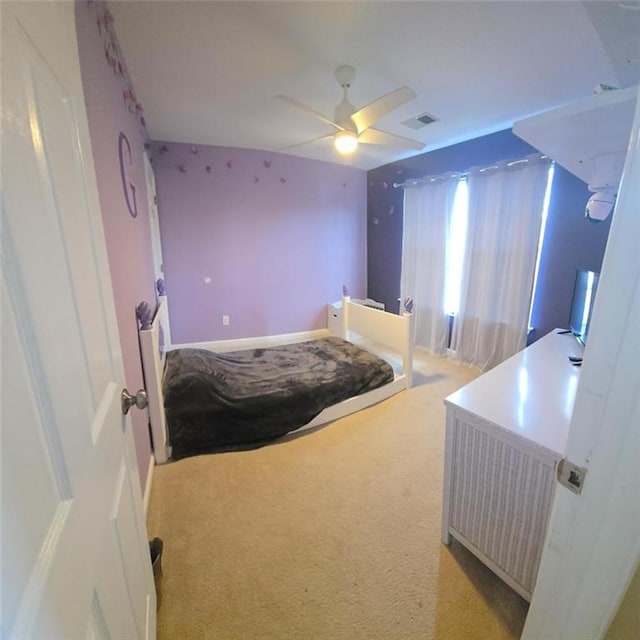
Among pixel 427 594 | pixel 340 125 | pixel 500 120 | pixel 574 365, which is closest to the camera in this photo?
pixel 427 594

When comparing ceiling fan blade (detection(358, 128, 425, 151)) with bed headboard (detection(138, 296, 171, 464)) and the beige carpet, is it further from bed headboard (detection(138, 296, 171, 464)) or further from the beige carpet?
the beige carpet

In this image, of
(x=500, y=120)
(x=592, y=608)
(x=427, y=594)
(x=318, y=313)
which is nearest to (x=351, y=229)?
(x=318, y=313)

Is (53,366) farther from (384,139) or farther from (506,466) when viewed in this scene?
(384,139)

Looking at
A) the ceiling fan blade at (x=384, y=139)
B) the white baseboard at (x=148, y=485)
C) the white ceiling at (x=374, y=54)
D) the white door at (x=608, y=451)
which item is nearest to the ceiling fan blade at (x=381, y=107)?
the ceiling fan blade at (x=384, y=139)

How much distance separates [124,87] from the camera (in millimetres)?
2010

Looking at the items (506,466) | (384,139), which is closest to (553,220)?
(384,139)

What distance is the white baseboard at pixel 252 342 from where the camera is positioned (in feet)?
13.4

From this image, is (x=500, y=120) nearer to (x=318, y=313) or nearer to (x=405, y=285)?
(x=405, y=285)

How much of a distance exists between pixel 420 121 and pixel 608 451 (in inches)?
121

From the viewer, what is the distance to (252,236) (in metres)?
4.10

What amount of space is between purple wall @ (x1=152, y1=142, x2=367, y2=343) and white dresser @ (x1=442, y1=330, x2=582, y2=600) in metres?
3.26

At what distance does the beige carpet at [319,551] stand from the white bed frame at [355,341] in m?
0.23

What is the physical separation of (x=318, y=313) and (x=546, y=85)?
335cm

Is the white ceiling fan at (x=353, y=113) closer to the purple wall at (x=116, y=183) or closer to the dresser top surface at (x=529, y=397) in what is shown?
the purple wall at (x=116, y=183)
